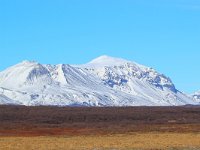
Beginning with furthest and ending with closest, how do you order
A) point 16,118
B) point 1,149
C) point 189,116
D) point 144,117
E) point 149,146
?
point 189,116 → point 144,117 → point 16,118 → point 149,146 → point 1,149

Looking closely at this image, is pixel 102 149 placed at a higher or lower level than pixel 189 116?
lower

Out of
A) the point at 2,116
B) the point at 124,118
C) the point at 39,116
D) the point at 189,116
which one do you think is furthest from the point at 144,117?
the point at 2,116

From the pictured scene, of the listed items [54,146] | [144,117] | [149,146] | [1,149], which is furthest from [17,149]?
[144,117]

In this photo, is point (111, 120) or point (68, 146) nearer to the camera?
point (68, 146)

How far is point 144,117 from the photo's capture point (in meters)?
127

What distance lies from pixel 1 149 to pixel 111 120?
70451mm

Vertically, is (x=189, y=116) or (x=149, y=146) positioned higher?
(x=189, y=116)

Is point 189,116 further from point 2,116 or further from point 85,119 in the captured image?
point 2,116

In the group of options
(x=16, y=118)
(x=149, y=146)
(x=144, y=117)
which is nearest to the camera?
(x=149, y=146)

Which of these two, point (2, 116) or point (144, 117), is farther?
point (144, 117)

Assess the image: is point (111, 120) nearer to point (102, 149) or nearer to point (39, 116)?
point (39, 116)

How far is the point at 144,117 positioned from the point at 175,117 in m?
9.64

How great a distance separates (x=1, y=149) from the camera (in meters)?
49.3

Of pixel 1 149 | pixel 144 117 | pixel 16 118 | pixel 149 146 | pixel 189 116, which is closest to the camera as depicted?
pixel 1 149
